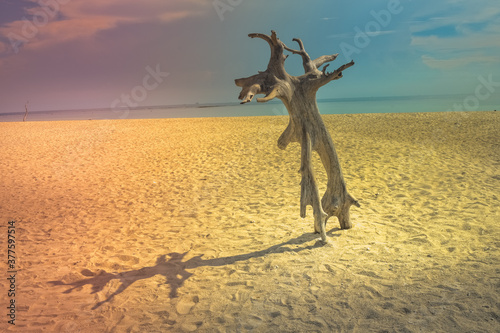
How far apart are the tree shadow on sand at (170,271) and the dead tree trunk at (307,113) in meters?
Answer: 0.89

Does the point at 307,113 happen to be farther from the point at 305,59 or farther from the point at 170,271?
the point at 170,271

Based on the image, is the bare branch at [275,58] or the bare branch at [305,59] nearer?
the bare branch at [275,58]

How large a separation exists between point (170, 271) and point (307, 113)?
3662 millimetres

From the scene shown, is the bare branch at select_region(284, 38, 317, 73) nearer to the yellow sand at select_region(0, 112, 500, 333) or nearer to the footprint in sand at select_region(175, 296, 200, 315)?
the yellow sand at select_region(0, 112, 500, 333)

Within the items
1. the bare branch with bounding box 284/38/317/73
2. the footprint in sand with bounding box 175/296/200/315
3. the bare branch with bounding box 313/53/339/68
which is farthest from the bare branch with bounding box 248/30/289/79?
the footprint in sand with bounding box 175/296/200/315

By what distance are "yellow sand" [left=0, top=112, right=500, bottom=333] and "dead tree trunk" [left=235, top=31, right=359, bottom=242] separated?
0.72 m

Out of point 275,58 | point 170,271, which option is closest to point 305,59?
point 275,58

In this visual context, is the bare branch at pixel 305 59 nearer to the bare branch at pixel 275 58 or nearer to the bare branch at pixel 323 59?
the bare branch at pixel 323 59

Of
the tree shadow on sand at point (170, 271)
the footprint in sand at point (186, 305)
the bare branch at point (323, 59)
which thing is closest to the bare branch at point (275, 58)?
the bare branch at point (323, 59)

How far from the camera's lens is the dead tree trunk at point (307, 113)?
6055 millimetres

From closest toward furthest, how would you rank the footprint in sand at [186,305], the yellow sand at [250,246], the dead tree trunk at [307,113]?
the yellow sand at [250,246]
the footprint in sand at [186,305]
the dead tree trunk at [307,113]

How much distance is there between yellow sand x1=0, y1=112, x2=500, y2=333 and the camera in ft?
14.9

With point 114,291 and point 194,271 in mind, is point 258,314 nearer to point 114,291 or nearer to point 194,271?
point 194,271

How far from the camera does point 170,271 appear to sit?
5.93 metres
